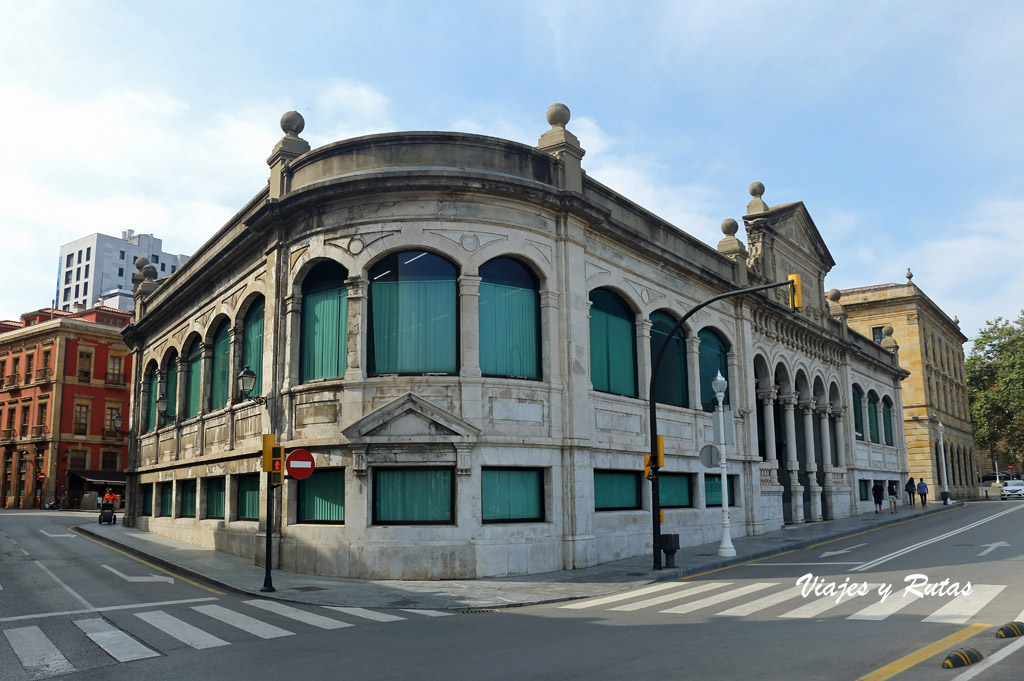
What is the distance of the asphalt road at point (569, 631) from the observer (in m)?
7.92

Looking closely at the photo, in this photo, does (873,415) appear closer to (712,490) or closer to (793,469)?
(793,469)

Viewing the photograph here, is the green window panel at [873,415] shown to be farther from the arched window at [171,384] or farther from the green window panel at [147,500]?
the green window panel at [147,500]

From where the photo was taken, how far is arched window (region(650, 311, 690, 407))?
23.0m

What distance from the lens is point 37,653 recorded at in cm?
936

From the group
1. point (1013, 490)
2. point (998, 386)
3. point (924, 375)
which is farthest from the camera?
point (998, 386)

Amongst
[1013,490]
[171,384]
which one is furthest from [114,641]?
[1013,490]

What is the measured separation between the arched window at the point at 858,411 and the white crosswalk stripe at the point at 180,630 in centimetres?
3633

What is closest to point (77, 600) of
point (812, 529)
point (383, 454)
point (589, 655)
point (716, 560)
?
point (383, 454)

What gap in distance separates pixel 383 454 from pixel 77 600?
604 centimetres

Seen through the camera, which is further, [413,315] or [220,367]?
[220,367]

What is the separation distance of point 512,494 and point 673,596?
499 cm

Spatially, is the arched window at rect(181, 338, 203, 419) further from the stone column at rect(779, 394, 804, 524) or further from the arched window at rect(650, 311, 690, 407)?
the stone column at rect(779, 394, 804, 524)

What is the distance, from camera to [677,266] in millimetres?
23766

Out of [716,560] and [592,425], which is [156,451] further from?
[716,560]
